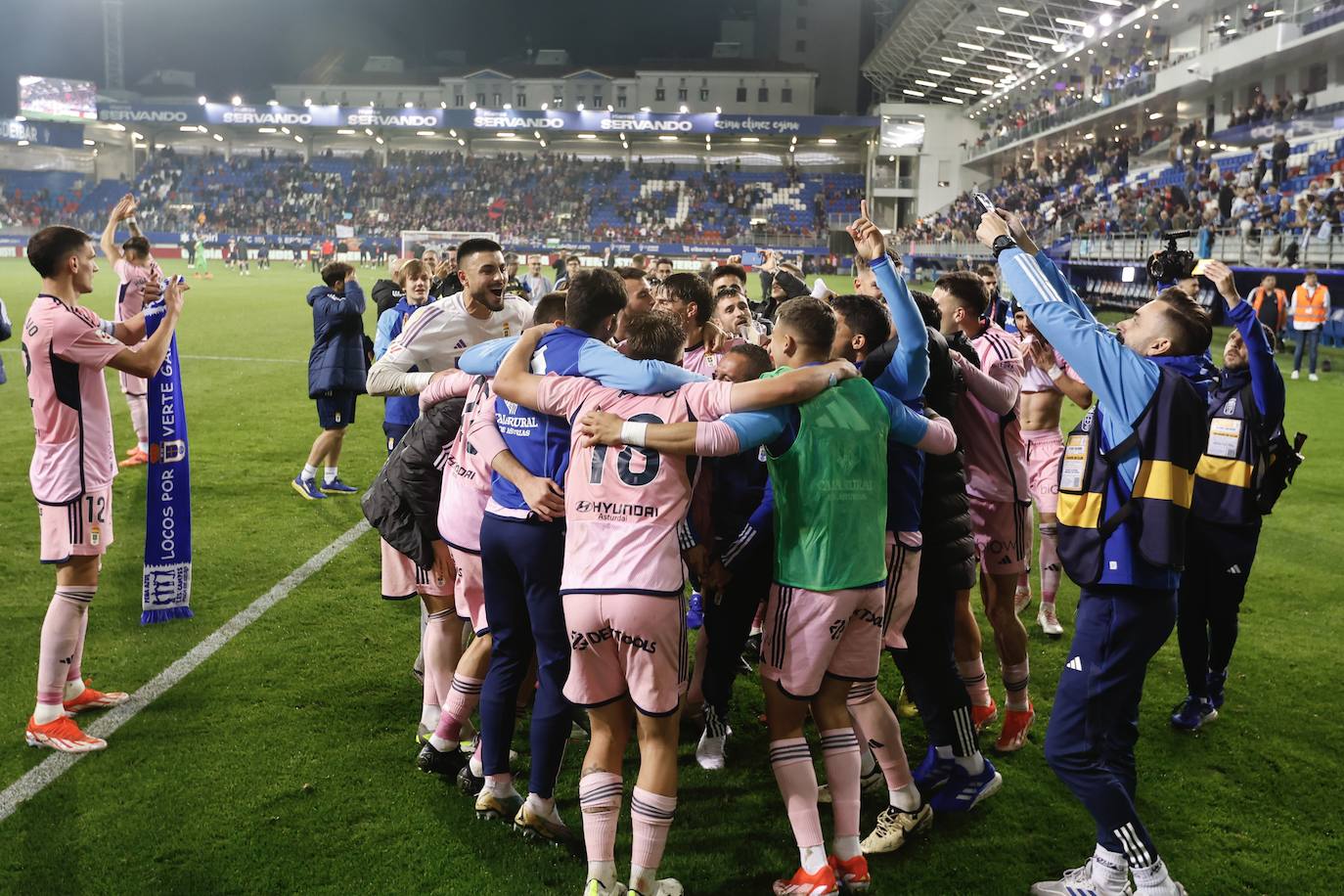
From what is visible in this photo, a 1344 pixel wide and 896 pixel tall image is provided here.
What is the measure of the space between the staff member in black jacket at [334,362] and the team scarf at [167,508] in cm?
303

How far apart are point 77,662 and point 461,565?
2248 millimetres

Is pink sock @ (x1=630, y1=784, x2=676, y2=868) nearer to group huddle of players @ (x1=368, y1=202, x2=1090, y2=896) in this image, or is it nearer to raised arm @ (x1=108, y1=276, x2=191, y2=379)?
group huddle of players @ (x1=368, y1=202, x2=1090, y2=896)

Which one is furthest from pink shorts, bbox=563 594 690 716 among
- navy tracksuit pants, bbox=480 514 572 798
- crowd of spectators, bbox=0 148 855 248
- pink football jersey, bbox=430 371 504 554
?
crowd of spectators, bbox=0 148 855 248

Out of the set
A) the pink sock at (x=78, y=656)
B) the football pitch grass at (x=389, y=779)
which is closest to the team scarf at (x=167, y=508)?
the football pitch grass at (x=389, y=779)

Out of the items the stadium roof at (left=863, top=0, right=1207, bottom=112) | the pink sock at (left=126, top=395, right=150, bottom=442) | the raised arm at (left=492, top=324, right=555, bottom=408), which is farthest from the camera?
the stadium roof at (left=863, top=0, right=1207, bottom=112)

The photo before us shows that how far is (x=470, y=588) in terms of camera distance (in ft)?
14.2

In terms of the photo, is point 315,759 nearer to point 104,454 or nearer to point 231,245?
point 104,454

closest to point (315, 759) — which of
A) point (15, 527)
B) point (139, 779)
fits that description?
point (139, 779)

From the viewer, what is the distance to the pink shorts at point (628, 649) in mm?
3328

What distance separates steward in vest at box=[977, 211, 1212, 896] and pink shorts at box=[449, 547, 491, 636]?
2.29 meters

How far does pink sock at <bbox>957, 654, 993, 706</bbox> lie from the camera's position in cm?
482

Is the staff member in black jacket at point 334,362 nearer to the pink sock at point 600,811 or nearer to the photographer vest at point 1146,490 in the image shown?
Result: the pink sock at point 600,811

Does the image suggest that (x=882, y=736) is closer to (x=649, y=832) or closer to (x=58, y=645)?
(x=649, y=832)

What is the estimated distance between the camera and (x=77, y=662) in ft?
16.3
